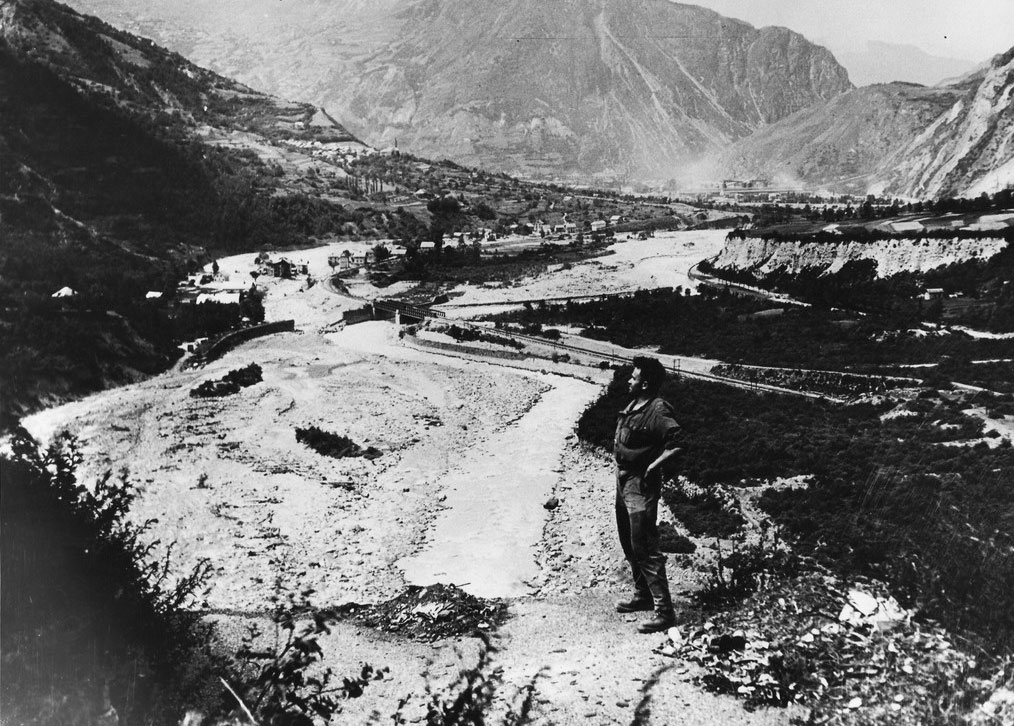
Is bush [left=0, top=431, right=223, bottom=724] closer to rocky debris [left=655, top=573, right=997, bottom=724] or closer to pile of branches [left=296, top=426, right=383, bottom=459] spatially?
rocky debris [left=655, top=573, right=997, bottom=724]

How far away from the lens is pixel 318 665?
7.71 meters

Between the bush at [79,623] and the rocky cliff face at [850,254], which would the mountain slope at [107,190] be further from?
the rocky cliff face at [850,254]

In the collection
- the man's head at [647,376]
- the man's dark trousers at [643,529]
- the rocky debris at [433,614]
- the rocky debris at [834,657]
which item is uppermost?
the man's head at [647,376]

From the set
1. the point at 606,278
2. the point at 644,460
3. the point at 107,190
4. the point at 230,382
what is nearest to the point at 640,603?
the point at 644,460

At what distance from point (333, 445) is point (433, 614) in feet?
39.8

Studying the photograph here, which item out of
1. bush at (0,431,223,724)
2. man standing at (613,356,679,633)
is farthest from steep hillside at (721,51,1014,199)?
bush at (0,431,223,724)

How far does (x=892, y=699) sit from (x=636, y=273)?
51.6 meters

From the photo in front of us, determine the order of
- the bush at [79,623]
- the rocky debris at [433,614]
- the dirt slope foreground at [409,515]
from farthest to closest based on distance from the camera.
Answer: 1. the rocky debris at [433,614]
2. the dirt slope foreground at [409,515]
3. the bush at [79,623]

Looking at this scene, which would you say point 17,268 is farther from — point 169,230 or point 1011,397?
point 169,230

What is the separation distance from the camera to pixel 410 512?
51.5 feet

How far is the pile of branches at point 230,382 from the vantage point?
83.7ft

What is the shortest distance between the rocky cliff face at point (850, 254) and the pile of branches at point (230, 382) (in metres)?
32.1

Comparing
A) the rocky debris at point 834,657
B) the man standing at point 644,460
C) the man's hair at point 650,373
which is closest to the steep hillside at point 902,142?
the rocky debris at point 834,657

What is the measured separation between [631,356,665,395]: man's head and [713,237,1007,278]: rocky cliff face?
1329 inches
